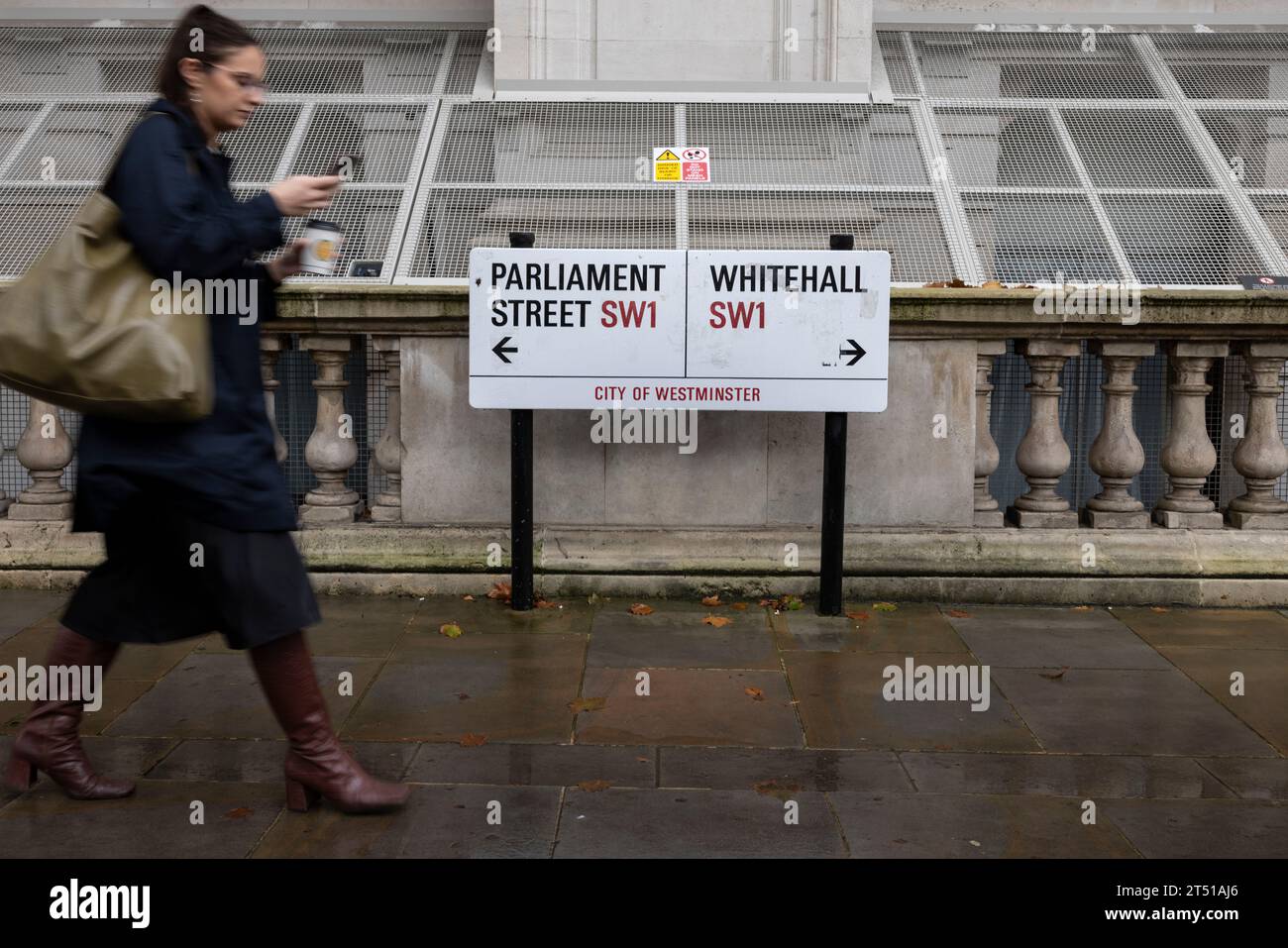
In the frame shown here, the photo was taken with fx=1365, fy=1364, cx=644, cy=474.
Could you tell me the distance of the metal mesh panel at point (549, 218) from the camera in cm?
725

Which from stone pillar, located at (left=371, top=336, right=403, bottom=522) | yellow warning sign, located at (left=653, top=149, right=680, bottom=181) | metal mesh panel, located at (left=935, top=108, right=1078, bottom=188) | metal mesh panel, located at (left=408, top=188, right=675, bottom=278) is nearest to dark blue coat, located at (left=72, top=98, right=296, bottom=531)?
stone pillar, located at (left=371, top=336, right=403, bottom=522)

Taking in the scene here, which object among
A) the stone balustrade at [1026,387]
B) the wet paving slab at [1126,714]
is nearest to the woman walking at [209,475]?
the wet paving slab at [1126,714]

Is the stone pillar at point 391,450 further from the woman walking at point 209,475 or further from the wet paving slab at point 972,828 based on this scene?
the wet paving slab at point 972,828

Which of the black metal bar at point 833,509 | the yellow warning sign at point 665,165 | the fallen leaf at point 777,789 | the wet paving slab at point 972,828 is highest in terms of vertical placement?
the yellow warning sign at point 665,165

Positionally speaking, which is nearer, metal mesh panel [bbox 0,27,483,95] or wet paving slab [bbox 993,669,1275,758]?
wet paving slab [bbox 993,669,1275,758]

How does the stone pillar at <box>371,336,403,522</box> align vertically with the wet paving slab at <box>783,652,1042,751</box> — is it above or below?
above

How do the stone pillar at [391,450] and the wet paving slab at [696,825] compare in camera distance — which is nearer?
the wet paving slab at [696,825]

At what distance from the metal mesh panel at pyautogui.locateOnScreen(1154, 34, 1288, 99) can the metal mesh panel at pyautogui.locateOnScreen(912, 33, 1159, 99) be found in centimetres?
24

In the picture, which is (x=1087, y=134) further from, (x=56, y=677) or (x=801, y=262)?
(x=56, y=677)

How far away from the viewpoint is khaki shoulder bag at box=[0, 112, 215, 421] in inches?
138

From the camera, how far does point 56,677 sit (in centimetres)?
394

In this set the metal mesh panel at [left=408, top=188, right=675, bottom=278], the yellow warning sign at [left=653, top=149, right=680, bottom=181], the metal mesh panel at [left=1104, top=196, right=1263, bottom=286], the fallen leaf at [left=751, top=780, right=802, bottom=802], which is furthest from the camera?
the yellow warning sign at [left=653, top=149, right=680, bottom=181]

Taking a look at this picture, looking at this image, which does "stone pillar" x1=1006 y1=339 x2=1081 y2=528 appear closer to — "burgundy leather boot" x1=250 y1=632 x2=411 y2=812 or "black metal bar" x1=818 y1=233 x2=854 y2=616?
"black metal bar" x1=818 y1=233 x2=854 y2=616

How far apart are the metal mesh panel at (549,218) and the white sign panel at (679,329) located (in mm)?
1113
